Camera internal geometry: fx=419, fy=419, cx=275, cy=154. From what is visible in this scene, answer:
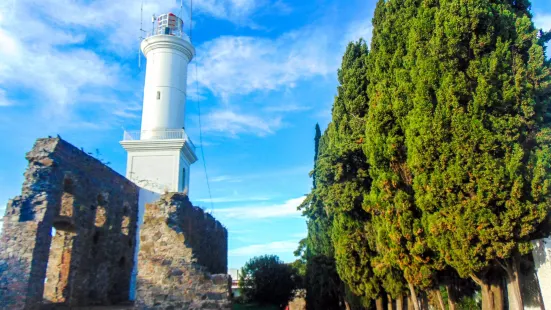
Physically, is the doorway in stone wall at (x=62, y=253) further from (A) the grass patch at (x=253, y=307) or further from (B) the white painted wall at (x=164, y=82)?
(B) the white painted wall at (x=164, y=82)

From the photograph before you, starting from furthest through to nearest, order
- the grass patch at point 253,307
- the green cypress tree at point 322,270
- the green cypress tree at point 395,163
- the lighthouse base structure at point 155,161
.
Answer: the lighthouse base structure at point 155,161, the grass patch at point 253,307, the green cypress tree at point 322,270, the green cypress tree at point 395,163

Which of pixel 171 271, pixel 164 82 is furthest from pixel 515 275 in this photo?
pixel 164 82

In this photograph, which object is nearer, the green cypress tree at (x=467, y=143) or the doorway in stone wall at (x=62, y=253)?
the green cypress tree at (x=467, y=143)

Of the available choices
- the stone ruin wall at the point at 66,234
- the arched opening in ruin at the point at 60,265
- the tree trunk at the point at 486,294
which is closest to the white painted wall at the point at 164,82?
the stone ruin wall at the point at 66,234

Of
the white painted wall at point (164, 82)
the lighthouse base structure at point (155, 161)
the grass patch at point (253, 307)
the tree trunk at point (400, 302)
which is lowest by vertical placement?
the grass patch at point (253, 307)

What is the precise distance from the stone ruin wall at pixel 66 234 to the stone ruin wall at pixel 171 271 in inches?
A: 135

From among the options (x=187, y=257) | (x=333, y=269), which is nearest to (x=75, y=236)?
(x=187, y=257)

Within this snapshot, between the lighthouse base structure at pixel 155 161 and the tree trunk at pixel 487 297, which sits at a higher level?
the lighthouse base structure at pixel 155 161

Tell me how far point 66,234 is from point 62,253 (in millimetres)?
635

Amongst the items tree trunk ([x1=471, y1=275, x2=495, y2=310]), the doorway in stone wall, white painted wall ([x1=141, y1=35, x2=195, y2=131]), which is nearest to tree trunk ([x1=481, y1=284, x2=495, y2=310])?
tree trunk ([x1=471, y1=275, x2=495, y2=310])

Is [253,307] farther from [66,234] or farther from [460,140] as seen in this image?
[460,140]

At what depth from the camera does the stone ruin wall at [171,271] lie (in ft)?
33.6

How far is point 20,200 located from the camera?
12.1 meters

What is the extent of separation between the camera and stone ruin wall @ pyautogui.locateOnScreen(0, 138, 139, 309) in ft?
38.0
